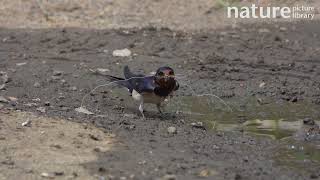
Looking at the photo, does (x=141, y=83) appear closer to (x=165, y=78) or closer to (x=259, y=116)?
(x=165, y=78)

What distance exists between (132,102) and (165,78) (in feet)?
4.31

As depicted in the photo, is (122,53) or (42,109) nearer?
(42,109)

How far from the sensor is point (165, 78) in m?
7.58

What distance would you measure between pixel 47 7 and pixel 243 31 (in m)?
3.36

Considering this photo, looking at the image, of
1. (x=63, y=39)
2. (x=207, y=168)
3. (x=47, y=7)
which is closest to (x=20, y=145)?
(x=207, y=168)

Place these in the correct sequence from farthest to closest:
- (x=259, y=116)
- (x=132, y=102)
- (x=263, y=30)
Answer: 1. (x=263, y=30)
2. (x=132, y=102)
3. (x=259, y=116)

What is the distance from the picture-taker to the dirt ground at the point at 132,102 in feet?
18.9

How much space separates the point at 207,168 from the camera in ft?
18.7

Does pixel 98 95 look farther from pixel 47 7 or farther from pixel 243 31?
pixel 47 7

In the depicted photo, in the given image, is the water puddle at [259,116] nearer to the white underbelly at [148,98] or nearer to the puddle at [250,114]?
the puddle at [250,114]

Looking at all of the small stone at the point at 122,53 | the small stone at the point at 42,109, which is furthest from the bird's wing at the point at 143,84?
the small stone at the point at 122,53

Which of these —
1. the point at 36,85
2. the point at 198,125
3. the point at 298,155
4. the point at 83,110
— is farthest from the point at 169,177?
the point at 36,85

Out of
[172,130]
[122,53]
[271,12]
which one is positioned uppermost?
[271,12]

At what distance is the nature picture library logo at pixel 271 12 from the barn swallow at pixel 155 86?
14.5 feet
